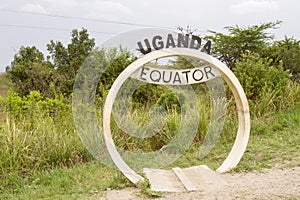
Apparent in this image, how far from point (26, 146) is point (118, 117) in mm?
A: 1303

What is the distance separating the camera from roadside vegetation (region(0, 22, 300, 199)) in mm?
3742

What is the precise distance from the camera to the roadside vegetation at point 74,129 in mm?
3742

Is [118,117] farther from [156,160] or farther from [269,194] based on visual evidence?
[269,194]

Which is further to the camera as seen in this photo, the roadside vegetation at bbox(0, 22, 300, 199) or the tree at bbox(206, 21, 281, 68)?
the tree at bbox(206, 21, 281, 68)

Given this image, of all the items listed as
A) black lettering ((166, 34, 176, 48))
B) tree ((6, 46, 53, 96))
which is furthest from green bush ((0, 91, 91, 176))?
tree ((6, 46, 53, 96))

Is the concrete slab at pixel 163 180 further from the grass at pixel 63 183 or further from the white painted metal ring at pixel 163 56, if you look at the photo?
the grass at pixel 63 183

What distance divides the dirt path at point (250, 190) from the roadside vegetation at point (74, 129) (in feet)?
0.53

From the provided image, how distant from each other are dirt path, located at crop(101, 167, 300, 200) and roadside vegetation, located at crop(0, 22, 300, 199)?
16 cm

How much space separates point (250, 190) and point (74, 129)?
2371 mm

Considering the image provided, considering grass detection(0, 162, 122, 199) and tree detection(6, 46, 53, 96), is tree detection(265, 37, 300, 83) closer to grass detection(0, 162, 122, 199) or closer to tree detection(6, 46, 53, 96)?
tree detection(6, 46, 53, 96)

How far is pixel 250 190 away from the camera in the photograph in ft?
10.6

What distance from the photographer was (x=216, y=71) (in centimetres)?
396

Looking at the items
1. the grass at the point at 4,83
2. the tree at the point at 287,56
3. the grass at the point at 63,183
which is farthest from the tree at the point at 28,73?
the tree at the point at 287,56

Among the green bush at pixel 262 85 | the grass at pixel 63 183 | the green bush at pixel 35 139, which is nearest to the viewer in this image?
the grass at pixel 63 183
